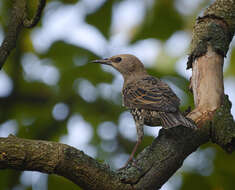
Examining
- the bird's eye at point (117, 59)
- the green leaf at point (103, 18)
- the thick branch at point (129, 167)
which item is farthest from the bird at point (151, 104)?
the green leaf at point (103, 18)

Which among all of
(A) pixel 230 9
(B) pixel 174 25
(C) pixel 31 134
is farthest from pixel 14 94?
(A) pixel 230 9

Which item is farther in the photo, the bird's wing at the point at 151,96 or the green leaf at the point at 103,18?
the green leaf at the point at 103,18

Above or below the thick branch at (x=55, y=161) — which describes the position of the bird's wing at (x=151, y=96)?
above

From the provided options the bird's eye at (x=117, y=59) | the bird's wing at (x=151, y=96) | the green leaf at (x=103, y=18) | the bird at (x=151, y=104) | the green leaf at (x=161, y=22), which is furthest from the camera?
the bird's eye at (x=117, y=59)

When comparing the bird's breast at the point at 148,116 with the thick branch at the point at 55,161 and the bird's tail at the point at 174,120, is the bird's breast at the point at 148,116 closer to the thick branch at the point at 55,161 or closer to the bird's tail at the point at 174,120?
the bird's tail at the point at 174,120

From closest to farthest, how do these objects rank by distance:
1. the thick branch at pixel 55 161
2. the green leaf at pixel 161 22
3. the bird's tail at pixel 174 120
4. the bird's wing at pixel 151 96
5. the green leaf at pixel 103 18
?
the thick branch at pixel 55 161, the bird's tail at pixel 174 120, the bird's wing at pixel 151 96, the green leaf at pixel 103 18, the green leaf at pixel 161 22

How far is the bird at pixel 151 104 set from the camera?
15.6 ft

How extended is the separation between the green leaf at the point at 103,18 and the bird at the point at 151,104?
54cm

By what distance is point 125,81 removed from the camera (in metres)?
7.07

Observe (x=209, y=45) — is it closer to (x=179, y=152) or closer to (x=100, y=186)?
(x=179, y=152)

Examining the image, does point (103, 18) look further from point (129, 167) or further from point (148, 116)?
point (129, 167)

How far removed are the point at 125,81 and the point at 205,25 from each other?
88.9 inches

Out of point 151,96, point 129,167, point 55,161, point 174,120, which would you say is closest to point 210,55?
point 174,120

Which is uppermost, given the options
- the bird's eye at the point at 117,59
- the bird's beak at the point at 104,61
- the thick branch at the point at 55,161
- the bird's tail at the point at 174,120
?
the bird's eye at the point at 117,59
